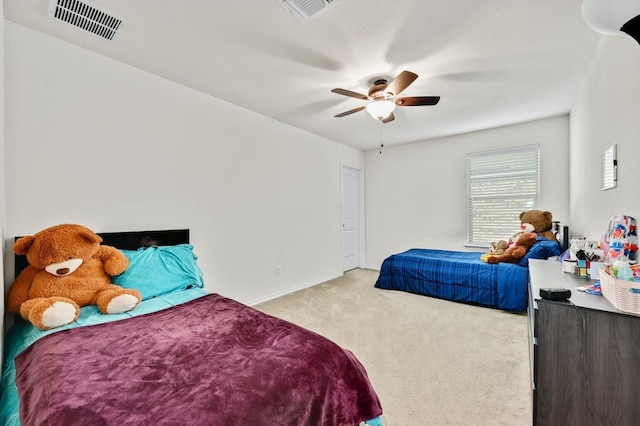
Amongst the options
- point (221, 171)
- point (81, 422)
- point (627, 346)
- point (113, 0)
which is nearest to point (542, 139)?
point (627, 346)

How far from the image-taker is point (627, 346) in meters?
1.10

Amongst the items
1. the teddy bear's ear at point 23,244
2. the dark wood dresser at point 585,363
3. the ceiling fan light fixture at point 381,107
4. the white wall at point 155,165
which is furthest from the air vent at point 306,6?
the teddy bear's ear at point 23,244

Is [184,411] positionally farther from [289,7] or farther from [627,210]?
[627,210]

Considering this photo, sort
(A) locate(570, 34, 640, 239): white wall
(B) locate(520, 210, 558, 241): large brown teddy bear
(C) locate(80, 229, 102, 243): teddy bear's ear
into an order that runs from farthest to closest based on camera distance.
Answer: (B) locate(520, 210, 558, 241): large brown teddy bear → (C) locate(80, 229, 102, 243): teddy bear's ear → (A) locate(570, 34, 640, 239): white wall

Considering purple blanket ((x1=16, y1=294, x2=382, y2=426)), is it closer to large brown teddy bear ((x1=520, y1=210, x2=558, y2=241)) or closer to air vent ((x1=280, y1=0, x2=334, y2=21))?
air vent ((x1=280, y1=0, x2=334, y2=21))

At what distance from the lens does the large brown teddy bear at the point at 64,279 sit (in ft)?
5.55

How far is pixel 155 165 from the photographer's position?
8.47 feet

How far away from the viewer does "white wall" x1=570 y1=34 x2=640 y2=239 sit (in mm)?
1441

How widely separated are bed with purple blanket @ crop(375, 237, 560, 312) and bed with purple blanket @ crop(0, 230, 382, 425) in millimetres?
2600

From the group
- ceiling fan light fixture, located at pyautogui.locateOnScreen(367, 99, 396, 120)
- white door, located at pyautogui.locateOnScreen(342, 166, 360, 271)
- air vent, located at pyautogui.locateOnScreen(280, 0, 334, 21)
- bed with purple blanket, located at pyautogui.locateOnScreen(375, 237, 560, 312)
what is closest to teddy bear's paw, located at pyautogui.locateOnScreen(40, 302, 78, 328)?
air vent, located at pyautogui.locateOnScreen(280, 0, 334, 21)

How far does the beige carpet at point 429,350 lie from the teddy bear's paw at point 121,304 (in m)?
1.62

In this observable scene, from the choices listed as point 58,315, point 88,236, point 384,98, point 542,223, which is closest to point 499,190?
point 542,223

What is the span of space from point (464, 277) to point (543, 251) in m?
0.88

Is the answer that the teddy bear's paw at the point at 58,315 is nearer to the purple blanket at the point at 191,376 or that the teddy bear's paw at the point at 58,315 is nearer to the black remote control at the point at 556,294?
the purple blanket at the point at 191,376
